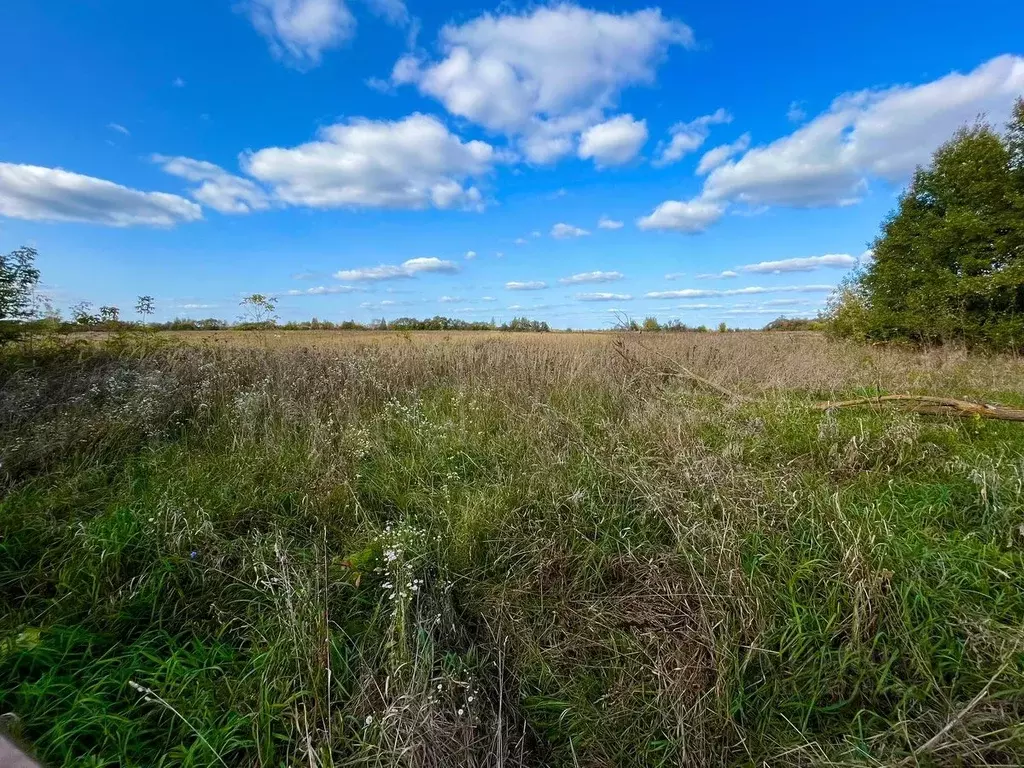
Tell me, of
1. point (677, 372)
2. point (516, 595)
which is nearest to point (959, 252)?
point (677, 372)

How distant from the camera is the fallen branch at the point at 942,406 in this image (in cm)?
492

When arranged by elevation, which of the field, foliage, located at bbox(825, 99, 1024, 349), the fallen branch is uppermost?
foliage, located at bbox(825, 99, 1024, 349)

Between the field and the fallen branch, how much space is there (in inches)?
8.0

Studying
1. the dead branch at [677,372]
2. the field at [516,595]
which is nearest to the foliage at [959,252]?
the dead branch at [677,372]

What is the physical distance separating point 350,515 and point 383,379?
426cm

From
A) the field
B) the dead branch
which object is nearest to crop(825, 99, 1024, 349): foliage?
the dead branch

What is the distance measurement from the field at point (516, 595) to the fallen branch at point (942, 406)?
0.20 m

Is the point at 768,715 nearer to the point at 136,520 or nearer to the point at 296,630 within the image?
the point at 296,630

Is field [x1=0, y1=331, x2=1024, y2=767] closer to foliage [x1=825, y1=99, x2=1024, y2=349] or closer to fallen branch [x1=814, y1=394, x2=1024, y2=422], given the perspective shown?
fallen branch [x1=814, y1=394, x2=1024, y2=422]

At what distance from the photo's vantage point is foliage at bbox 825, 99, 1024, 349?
1085cm

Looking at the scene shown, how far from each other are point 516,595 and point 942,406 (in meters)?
5.87

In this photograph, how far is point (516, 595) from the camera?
2.63 metres

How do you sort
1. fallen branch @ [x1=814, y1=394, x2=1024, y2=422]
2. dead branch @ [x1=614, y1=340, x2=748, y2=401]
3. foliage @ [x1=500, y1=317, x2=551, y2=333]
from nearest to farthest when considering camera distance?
fallen branch @ [x1=814, y1=394, x2=1024, y2=422], dead branch @ [x1=614, y1=340, x2=748, y2=401], foliage @ [x1=500, y1=317, x2=551, y2=333]

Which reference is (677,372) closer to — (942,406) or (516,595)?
(942,406)
